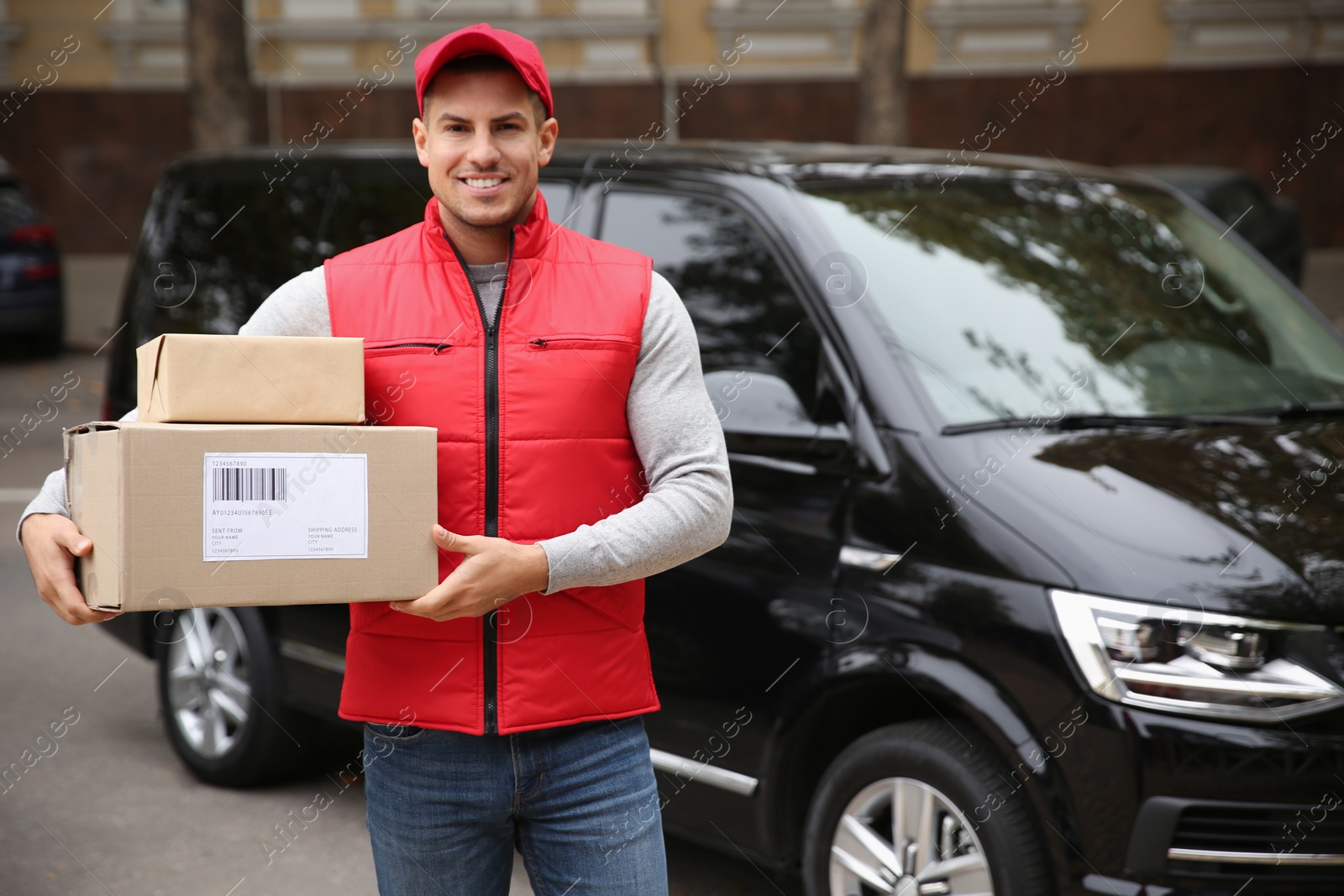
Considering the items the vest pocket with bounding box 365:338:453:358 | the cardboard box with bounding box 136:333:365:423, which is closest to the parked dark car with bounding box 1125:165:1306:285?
the vest pocket with bounding box 365:338:453:358

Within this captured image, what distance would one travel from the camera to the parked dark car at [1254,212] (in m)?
11.2

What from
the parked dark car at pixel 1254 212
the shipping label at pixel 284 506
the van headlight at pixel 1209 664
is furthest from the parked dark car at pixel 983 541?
the parked dark car at pixel 1254 212

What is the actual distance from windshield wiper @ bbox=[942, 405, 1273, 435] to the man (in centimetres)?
122

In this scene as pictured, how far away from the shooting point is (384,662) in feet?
7.02

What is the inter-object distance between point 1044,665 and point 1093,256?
1489 millimetres

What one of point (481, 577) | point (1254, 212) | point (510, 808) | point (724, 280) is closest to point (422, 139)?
point (481, 577)

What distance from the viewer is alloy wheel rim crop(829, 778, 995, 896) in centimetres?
298

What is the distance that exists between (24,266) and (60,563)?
12.7 meters

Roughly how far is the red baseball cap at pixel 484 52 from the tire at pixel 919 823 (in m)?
1.61

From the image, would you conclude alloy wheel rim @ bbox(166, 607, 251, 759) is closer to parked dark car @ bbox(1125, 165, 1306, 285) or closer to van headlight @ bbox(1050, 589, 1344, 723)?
van headlight @ bbox(1050, 589, 1344, 723)

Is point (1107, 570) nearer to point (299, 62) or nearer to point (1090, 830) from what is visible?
point (1090, 830)

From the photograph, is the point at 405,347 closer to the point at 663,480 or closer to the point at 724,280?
the point at 663,480

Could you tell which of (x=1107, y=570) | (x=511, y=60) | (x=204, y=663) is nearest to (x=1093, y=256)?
(x=1107, y=570)

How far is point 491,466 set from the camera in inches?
81.1
